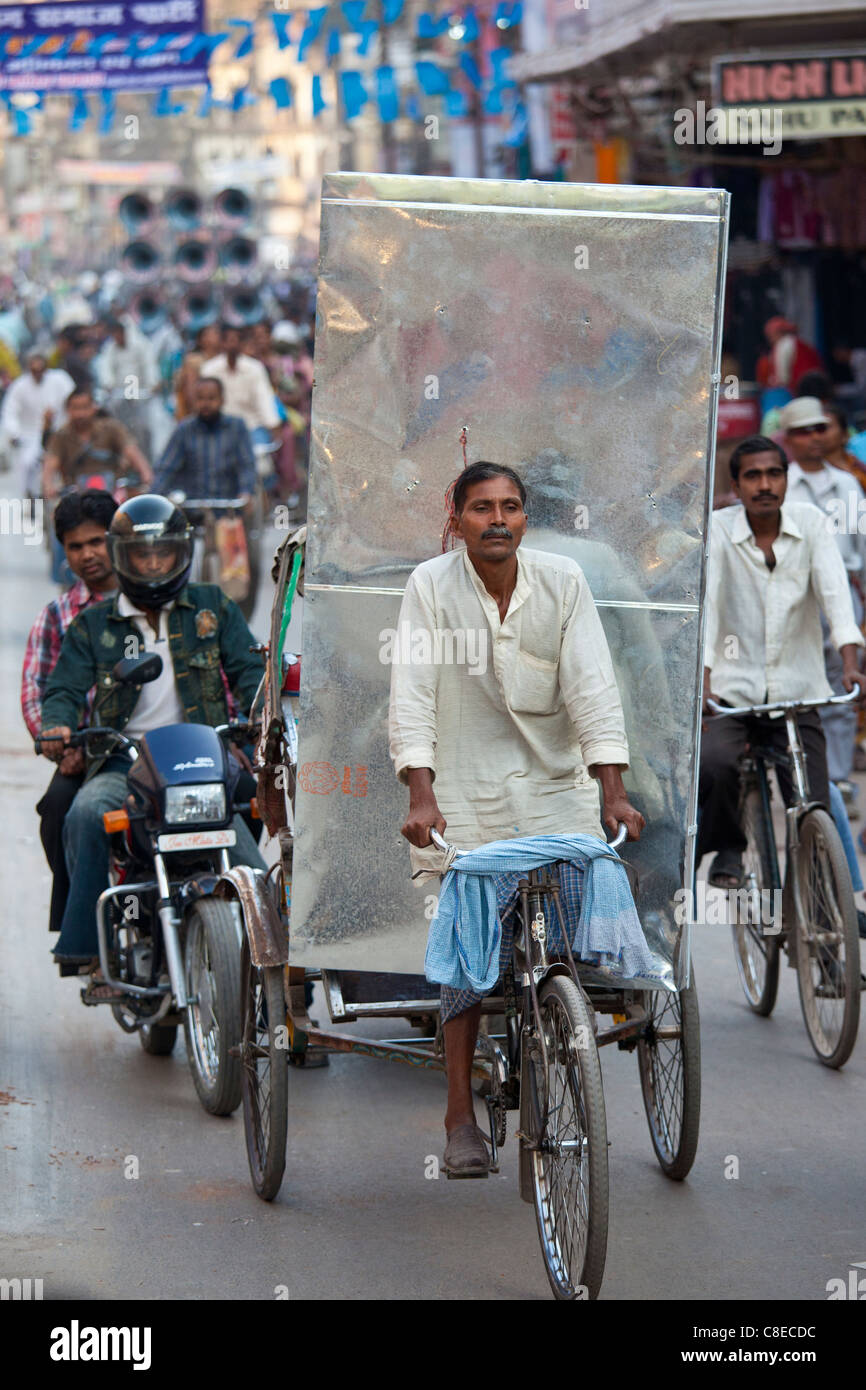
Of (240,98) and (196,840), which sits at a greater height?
(240,98)

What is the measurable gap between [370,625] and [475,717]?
377 millimetres

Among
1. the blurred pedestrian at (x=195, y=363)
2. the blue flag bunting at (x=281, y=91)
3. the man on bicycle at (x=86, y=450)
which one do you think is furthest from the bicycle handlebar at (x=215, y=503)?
the blue flag bunting at (x=281, y=91)

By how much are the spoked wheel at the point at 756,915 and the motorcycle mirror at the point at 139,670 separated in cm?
206

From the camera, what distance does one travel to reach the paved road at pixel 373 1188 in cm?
466

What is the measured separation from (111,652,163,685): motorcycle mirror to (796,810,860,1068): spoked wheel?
2094 millimetres

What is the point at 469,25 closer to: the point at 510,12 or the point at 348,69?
the point at 510,12

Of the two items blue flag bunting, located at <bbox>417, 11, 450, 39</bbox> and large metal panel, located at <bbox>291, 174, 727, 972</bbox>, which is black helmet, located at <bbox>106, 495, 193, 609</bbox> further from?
blue flag bunting, located at <bbox>417, 11, 450, 39</bbox>

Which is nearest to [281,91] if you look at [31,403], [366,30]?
[366,30]

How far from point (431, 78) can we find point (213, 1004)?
707 inches

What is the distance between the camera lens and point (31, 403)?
2028 cm

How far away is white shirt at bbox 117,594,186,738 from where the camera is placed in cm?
644

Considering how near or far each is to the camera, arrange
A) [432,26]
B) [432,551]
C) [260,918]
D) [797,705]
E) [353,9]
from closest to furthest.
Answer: [432,551] → [260,918] → [797,705] → [353,9] → [432,26]

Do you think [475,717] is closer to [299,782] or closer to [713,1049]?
[299,782]

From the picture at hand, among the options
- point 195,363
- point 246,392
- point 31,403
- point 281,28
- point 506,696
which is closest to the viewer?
point 506,696
